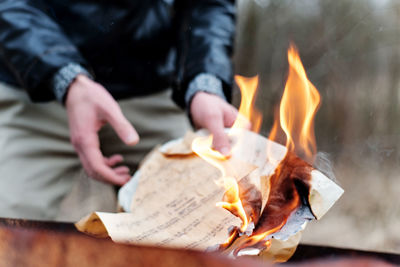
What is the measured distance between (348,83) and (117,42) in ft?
2.50

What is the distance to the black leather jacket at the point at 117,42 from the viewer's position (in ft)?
2.73


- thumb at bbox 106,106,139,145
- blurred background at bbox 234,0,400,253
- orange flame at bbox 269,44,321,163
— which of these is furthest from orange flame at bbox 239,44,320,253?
blurred background at bbox 234,0,400,253

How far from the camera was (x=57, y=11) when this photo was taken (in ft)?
3.04

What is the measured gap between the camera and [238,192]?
0.47 m

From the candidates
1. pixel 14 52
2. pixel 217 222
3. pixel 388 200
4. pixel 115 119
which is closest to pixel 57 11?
pixel 14 52

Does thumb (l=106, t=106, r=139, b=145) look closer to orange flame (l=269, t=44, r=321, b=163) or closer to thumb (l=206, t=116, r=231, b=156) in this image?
thumb (l=206, t=116, r=231, b=156)

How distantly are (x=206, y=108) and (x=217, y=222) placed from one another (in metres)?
0.30

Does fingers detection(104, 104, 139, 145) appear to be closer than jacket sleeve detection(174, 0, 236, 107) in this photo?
Yes

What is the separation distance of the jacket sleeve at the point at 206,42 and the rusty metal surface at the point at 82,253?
596 millimetres

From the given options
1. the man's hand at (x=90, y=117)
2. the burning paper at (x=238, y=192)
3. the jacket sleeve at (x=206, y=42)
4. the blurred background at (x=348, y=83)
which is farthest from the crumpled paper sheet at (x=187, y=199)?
the blurred background at (x=348, y=83)

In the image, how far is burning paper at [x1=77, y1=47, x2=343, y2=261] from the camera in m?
0.45

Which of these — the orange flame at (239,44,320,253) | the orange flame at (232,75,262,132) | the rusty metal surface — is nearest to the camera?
the rusty metal surface

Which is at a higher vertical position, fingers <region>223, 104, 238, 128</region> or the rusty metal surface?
the rusty metal surface

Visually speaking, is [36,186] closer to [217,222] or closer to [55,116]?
[55,116]
